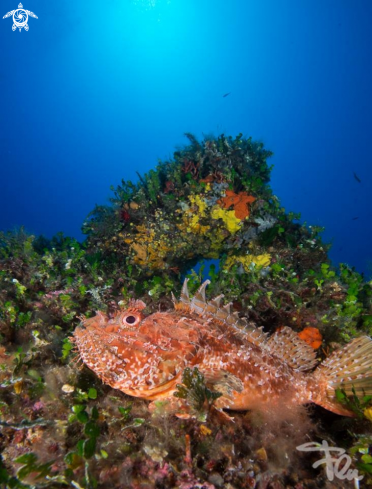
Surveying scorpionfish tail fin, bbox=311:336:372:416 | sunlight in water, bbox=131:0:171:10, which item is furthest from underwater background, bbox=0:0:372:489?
sunlight in water, bbox=131:0:171:10

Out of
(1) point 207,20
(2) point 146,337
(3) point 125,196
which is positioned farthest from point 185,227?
(1) point 207,20

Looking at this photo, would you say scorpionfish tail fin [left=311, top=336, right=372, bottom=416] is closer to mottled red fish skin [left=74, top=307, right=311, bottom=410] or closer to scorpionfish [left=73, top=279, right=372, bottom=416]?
scorpionfish [left=73, top=279, right=372, bottom=416]

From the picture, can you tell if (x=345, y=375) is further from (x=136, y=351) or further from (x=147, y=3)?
(x=147, y=3)

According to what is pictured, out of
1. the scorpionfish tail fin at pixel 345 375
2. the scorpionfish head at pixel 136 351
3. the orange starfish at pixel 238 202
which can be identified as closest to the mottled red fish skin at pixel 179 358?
the scorpionfish head at pixel 136 351

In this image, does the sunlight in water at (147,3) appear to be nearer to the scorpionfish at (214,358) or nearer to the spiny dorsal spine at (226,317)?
the spiny dorsal spine at (226,317)

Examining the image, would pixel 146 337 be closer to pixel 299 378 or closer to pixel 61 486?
pixel 61 486

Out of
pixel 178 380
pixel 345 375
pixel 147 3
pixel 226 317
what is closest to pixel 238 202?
pixel 226 317

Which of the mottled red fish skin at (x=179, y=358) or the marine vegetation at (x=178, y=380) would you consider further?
the mottled red fish skin at (x=179, y=358)
